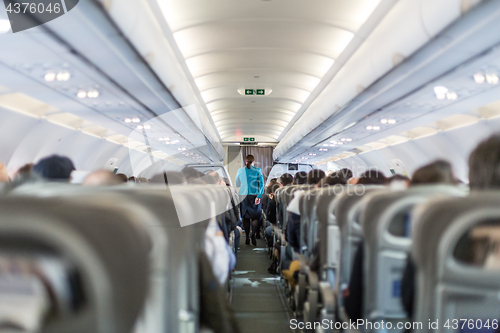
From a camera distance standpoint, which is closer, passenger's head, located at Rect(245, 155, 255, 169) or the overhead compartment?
the overhead compartment

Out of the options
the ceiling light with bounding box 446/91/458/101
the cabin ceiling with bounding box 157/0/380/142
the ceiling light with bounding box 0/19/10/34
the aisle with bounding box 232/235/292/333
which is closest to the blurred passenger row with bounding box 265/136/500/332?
the aisle with bounding box 232/235/292/333

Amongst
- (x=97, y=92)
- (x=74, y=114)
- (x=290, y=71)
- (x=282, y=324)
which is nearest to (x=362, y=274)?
(x=282, y=324)

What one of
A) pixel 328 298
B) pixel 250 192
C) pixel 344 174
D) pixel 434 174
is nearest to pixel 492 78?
pixel 344 174

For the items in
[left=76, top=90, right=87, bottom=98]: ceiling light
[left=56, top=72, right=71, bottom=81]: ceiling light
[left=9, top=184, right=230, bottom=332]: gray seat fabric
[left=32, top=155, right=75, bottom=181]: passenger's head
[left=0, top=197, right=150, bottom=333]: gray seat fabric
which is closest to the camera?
[left=0, top=197, right=150, bottom=333]: gray seat fabric

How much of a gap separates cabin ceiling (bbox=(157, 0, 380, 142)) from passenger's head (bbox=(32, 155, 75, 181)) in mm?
2826

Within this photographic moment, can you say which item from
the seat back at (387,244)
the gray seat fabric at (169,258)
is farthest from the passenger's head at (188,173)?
the seat back at (387,244)

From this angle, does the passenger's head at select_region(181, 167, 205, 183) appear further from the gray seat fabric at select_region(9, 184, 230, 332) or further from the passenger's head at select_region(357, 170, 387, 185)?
the passenger's head at select_region(357, 170, 387, 185)

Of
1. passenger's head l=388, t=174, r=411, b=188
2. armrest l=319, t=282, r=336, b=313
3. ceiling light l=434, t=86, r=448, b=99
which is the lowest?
armrest l=319, t=282, r=336, b=313

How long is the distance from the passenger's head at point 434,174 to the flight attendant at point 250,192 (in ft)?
20.4

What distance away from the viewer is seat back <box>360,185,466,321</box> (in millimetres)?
1555

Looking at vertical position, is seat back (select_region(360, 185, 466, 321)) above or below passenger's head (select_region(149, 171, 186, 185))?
Answer: below

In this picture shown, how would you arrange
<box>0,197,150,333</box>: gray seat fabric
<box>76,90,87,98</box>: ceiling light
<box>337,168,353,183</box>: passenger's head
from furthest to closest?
<box>76,90,87,98</box>: ceiling light → <box>337,168,353,183</box>: passenger's head → <box>0,197,150,333</box>: gray seat fabric

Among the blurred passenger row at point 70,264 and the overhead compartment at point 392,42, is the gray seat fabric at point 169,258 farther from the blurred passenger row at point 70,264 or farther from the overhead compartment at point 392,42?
the overhead compartment at point 392,42

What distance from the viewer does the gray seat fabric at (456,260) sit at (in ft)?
3.59
